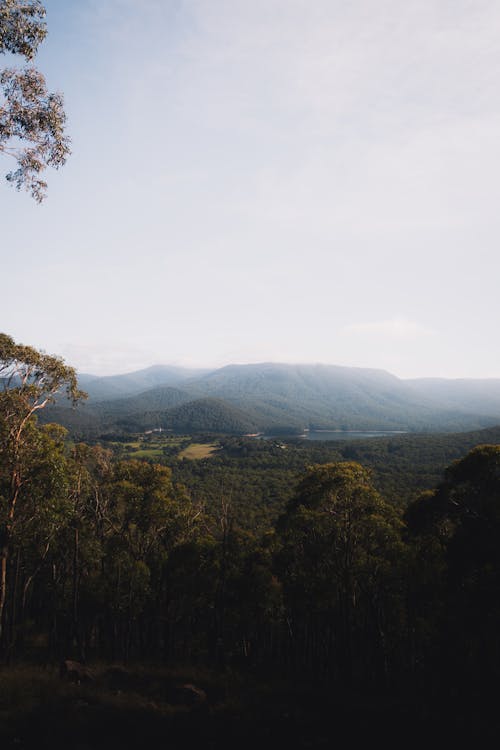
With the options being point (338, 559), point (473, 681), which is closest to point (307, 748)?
point (338, 559)

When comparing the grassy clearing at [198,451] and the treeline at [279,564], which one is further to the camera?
the grassy clearing at [198,451]

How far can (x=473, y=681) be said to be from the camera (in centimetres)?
1762

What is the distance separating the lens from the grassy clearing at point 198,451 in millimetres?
155750

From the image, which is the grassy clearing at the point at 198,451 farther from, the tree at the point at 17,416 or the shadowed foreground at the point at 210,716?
the shadowed foreground at the point at 210,716

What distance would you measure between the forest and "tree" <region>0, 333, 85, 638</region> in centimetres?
7

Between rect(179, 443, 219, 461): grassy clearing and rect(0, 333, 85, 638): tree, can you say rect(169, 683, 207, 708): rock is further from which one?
rect(179, 443, 219, 461): grassy clearing

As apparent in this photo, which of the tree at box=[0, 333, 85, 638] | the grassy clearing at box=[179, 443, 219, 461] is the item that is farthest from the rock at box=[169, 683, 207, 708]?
the grassy clearing at box=[179, 443, 219, 461]

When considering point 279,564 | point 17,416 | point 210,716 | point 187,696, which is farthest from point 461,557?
point 17,416

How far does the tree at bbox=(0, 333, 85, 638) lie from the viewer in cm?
1311

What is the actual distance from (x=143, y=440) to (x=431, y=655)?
7451 inches

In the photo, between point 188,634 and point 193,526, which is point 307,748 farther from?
point 188,634

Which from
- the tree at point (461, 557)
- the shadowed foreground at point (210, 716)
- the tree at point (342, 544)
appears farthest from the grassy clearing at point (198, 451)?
the shadowed foreground at point (210, 716)

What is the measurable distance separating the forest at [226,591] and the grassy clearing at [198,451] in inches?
5004

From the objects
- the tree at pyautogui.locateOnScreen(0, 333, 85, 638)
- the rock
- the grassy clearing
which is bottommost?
the grassy clearing
